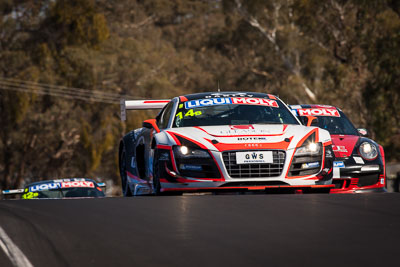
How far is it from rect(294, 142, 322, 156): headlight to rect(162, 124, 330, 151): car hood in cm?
8

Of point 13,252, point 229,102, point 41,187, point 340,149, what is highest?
point 229,102

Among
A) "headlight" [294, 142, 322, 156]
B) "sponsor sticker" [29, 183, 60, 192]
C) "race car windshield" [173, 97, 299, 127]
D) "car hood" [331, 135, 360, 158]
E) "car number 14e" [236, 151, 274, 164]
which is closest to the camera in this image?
"car number 14e" [236, 151, 274, 164]

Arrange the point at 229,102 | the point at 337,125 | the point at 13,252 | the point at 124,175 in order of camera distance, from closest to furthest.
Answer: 1. the point at 13,252
2. the point at 229,102
3. the point at 124,175
4. the point at 337,125

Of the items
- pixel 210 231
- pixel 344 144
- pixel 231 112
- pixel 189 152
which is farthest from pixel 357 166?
pixel 210 231

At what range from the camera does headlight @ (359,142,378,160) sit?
11.0 m

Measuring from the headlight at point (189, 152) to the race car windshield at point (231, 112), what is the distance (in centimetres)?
87

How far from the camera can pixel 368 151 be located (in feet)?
36.4

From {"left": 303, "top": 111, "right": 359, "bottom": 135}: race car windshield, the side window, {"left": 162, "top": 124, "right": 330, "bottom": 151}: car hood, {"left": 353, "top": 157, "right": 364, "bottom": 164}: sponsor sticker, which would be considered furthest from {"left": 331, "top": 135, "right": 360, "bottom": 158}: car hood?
the side window

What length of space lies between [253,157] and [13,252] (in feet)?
13.3

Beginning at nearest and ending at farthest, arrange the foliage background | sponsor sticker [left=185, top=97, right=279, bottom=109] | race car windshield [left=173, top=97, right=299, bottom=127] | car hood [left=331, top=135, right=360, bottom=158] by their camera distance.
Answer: race car windshield [left=173, top=97, right=299, bottom=127] < sponsor sticker [left=185, top=97, right=279, bottom=109] < car hood [left=331, top=135, right=360, bottom=158] < the foliage background

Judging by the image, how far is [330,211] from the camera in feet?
23.3

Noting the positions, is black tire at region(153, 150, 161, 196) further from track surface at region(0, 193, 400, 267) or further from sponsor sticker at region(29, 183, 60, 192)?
sponsor sticker at region(29, 183, 60, 192)

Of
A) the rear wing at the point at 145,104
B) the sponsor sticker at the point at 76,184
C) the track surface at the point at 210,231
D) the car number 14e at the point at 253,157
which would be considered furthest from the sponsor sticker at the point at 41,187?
the car number 14e at the point at 253,157

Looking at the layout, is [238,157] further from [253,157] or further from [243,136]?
[243,136]
